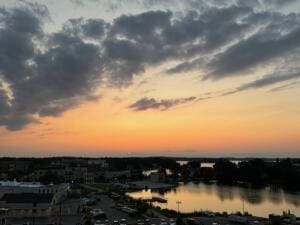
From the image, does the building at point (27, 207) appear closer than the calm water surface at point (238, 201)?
Yes

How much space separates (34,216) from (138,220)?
3.51m

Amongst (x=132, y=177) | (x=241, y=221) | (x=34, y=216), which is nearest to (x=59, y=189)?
(x=34, y=216)

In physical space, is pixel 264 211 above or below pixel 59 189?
below

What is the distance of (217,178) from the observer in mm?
41656

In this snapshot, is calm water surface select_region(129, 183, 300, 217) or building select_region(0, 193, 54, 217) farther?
calm water surface select_region(129, 183, 300, 217)

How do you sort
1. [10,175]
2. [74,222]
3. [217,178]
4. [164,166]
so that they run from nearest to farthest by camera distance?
[74,222]
[10,175]
[217,178]
[164,166]

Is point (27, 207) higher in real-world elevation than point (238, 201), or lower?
higher

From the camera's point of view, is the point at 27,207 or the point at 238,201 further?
the point at 238,201

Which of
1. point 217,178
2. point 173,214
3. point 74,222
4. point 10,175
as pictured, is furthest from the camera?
point 217,178

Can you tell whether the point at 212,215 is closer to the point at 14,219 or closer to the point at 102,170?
the point at 14,219

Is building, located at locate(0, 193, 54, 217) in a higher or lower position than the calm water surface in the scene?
higher

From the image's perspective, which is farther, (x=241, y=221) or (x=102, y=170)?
(x=102, y=170)

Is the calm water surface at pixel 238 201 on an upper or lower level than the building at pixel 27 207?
lower

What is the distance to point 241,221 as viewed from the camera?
14.8m
